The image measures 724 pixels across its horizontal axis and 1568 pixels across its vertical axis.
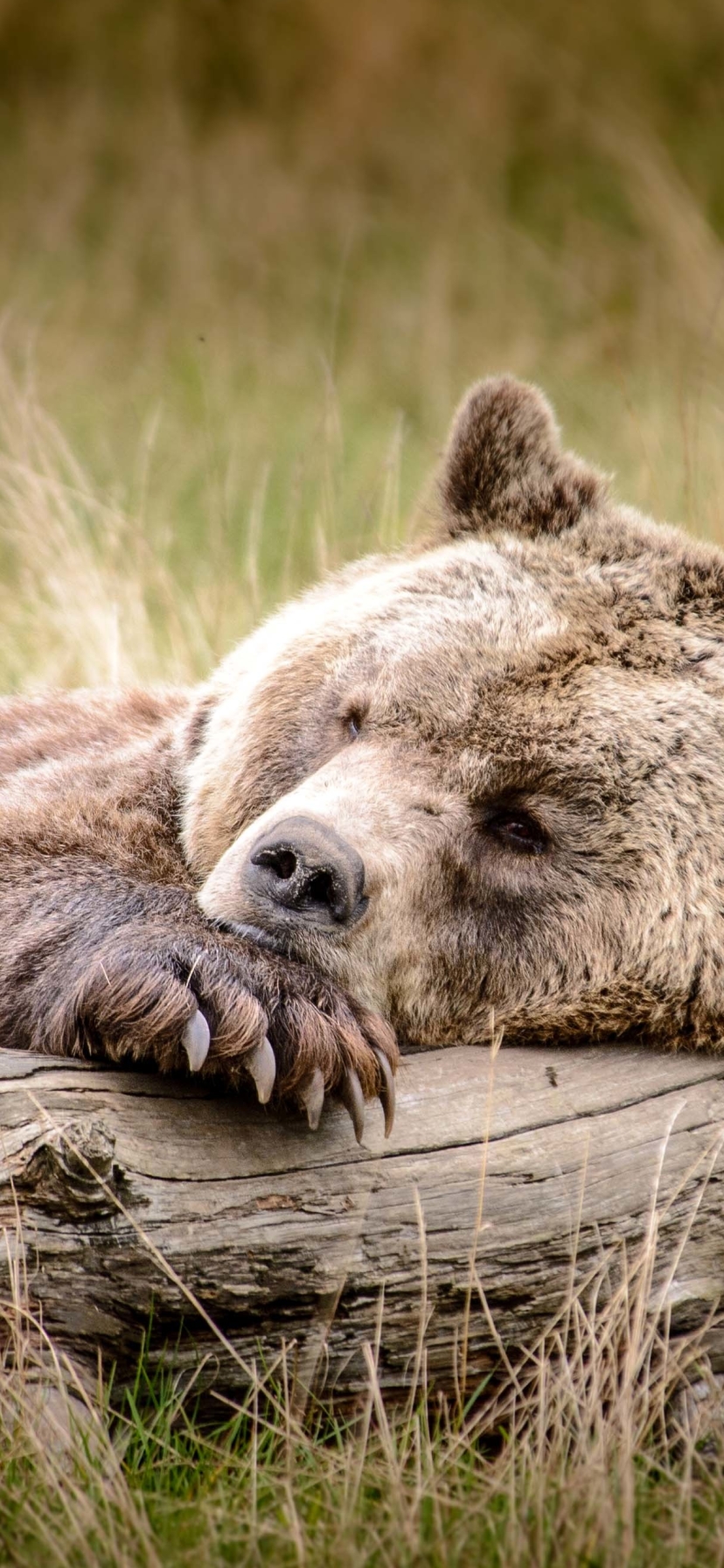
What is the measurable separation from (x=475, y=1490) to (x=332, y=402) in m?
4.91

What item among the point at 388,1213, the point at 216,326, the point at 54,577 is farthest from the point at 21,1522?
the point at 216,326

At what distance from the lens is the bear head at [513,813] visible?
11.1ft

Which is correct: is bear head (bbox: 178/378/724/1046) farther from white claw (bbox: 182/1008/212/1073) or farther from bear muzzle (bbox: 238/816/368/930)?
white claw (bbox: 182/1008/212/1073)

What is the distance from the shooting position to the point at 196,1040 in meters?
2.97

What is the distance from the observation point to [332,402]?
21.8ft

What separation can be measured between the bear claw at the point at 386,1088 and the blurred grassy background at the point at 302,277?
3543mm

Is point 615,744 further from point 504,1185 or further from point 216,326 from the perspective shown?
point 216,326

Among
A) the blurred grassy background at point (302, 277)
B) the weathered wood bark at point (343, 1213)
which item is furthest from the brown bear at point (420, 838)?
the blurred grassy background at point (302, 277)

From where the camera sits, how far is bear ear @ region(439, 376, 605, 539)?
4273 millimetres

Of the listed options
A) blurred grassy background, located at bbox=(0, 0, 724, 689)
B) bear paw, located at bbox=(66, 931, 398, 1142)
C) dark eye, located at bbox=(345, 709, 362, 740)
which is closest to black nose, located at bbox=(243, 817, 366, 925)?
bear paw, located at bbox=(66, 931, 398, 1142)

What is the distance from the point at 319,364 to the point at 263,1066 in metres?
7.57

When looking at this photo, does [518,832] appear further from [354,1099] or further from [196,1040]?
[196,1040]

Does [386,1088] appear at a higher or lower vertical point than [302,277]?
lower

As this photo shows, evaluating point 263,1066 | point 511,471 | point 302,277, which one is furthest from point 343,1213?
point 302,277
